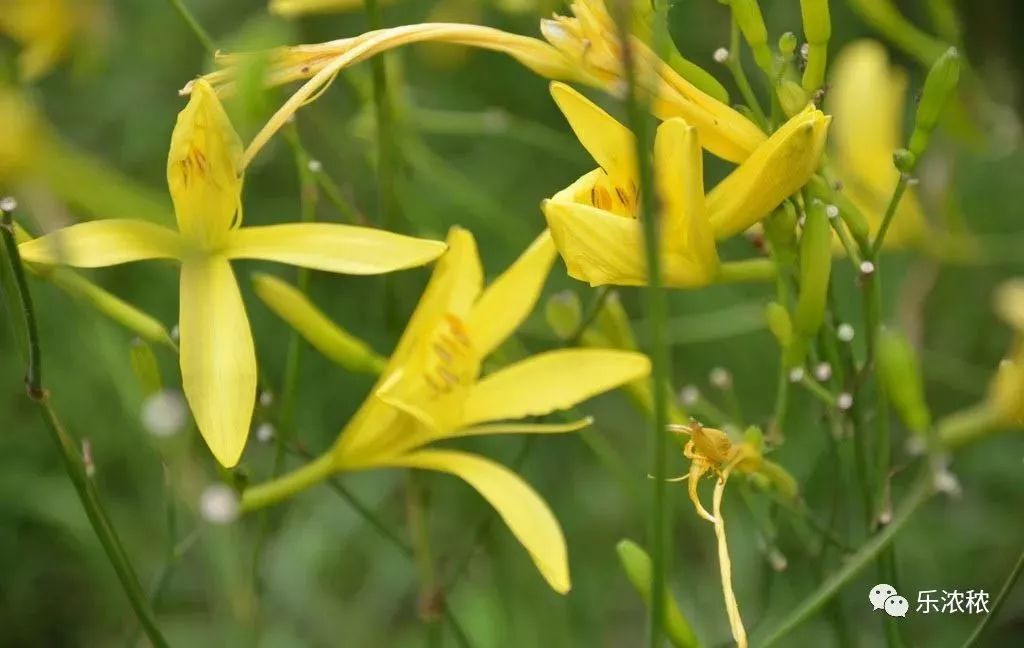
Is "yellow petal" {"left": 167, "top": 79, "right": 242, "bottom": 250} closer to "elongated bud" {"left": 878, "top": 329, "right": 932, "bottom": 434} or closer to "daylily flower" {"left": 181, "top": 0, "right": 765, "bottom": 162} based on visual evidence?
"daylily flower" {"left": 181, "top": 0, "right": 765, "bottom": 162}

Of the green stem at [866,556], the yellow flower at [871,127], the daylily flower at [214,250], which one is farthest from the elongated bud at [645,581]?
the yellow flower at [871,127]

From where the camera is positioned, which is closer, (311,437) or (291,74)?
(291,74)

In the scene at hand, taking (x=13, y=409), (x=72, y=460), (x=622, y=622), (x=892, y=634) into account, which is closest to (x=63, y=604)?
(x=13, y=409)

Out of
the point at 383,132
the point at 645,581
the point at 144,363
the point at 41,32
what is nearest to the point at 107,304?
the point at 144,363

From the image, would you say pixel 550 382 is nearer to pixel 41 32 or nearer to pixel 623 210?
pixel 623 210

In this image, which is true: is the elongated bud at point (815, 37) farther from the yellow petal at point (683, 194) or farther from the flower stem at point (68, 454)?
the flower stem at point (68, 454)

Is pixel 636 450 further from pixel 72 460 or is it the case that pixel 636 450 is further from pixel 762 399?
pixel 72 460
